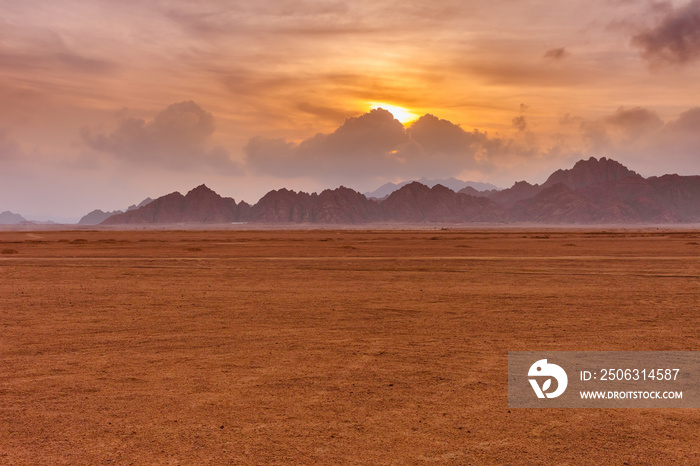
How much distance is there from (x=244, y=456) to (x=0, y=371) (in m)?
6.83

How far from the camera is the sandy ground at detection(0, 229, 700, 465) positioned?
7.00 meters

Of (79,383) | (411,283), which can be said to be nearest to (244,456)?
(79,383)

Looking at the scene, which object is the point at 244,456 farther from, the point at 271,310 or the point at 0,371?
the point at 271,310

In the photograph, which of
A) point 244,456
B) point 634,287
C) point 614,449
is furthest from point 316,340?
point 634,287

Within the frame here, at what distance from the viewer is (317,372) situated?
1017cm

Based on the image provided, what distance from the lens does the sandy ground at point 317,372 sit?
700 cm

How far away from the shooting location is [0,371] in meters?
10.4

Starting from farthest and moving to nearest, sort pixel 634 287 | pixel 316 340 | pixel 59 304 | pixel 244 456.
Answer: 1. pixel 634 287
2. pixel 59 304
3. pixel 316 340
4. pixel 244 456

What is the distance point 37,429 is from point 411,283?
18.2 meters

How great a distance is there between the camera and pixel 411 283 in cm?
2417

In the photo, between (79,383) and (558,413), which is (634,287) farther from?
(79,383)

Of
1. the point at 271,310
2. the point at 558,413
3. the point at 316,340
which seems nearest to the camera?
the point at 558,413

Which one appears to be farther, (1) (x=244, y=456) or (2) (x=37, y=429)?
(2) (x=37, y=429)

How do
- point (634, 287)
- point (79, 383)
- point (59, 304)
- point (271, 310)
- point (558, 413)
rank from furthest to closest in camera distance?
1. point (634, 287)
2. point (59, 304)
3. point (271, 310)
4. point (79, 383)
5. point (558, 413)
